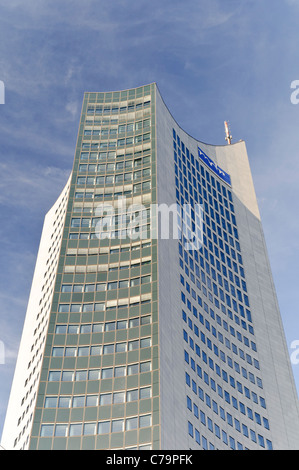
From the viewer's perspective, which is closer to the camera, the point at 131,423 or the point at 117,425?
the point at 131,423

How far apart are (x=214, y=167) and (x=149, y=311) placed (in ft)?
193

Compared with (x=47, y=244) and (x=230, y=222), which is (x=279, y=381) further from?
(x=47, y=244)

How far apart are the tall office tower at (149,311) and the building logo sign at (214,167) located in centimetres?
51

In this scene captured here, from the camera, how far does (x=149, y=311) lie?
8275 cm

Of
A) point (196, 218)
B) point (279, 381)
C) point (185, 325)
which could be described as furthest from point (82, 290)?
point (279, 381)

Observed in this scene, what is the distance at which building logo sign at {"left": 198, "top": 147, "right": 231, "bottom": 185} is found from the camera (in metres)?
130

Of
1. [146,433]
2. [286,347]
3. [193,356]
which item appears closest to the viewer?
[146,433]

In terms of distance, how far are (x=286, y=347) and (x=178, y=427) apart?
4400 centimetres

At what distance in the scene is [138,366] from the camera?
3029 inches

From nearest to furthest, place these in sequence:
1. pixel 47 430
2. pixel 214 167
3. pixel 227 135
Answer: pixel 47 430 < pixel 214 167 < pixel 227 135

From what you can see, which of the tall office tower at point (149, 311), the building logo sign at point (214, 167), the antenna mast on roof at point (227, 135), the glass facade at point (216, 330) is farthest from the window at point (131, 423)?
the antenna mast on roof at point (227, 135)

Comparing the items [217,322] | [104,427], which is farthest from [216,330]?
[104,427]

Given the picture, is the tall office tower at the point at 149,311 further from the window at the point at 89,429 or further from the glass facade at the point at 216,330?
the window at the point at 89,429

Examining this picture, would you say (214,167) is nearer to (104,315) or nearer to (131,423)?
(104,315)
